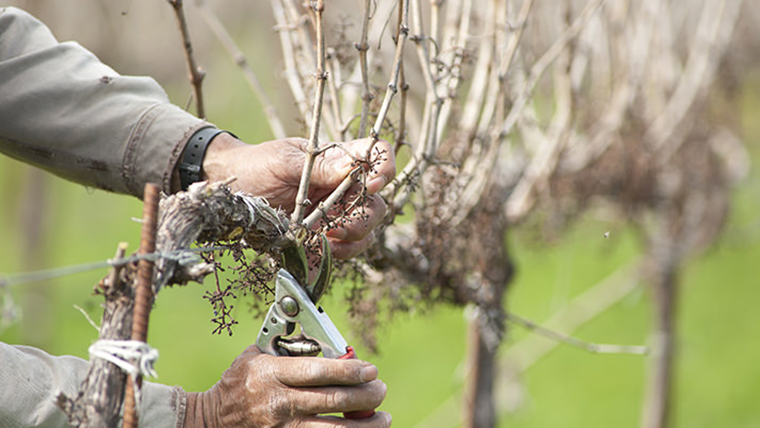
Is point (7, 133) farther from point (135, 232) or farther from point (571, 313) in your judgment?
point (135, 232)

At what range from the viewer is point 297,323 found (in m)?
1.18

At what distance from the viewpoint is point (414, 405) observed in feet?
21.2

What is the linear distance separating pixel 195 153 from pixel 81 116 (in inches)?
10.9

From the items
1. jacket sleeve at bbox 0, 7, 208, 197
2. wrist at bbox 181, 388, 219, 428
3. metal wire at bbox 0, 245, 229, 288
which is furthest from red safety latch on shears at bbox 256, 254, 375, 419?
jacket sleeve at bbox 0, 7, 208, 197

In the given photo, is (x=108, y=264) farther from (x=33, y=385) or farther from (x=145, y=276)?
(x=33, y=385)

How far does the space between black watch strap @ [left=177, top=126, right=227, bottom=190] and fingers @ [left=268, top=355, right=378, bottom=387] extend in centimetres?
52

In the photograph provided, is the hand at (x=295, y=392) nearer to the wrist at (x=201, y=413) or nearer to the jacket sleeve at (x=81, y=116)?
the wrist at (x=201, y=413)

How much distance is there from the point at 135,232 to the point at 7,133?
9.19m

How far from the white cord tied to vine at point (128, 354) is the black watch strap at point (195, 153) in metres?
0.68

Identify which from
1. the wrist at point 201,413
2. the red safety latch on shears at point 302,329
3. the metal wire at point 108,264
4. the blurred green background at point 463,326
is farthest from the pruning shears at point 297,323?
the blurred green background at point 463,326

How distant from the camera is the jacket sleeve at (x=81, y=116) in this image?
150 cm

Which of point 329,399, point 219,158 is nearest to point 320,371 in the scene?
point 329,399

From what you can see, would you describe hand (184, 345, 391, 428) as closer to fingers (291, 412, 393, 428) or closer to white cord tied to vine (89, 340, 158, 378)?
fingers (291, 412, 393, 428)

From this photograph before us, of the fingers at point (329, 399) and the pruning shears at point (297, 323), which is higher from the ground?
the pruning shears at point (297, 323)
